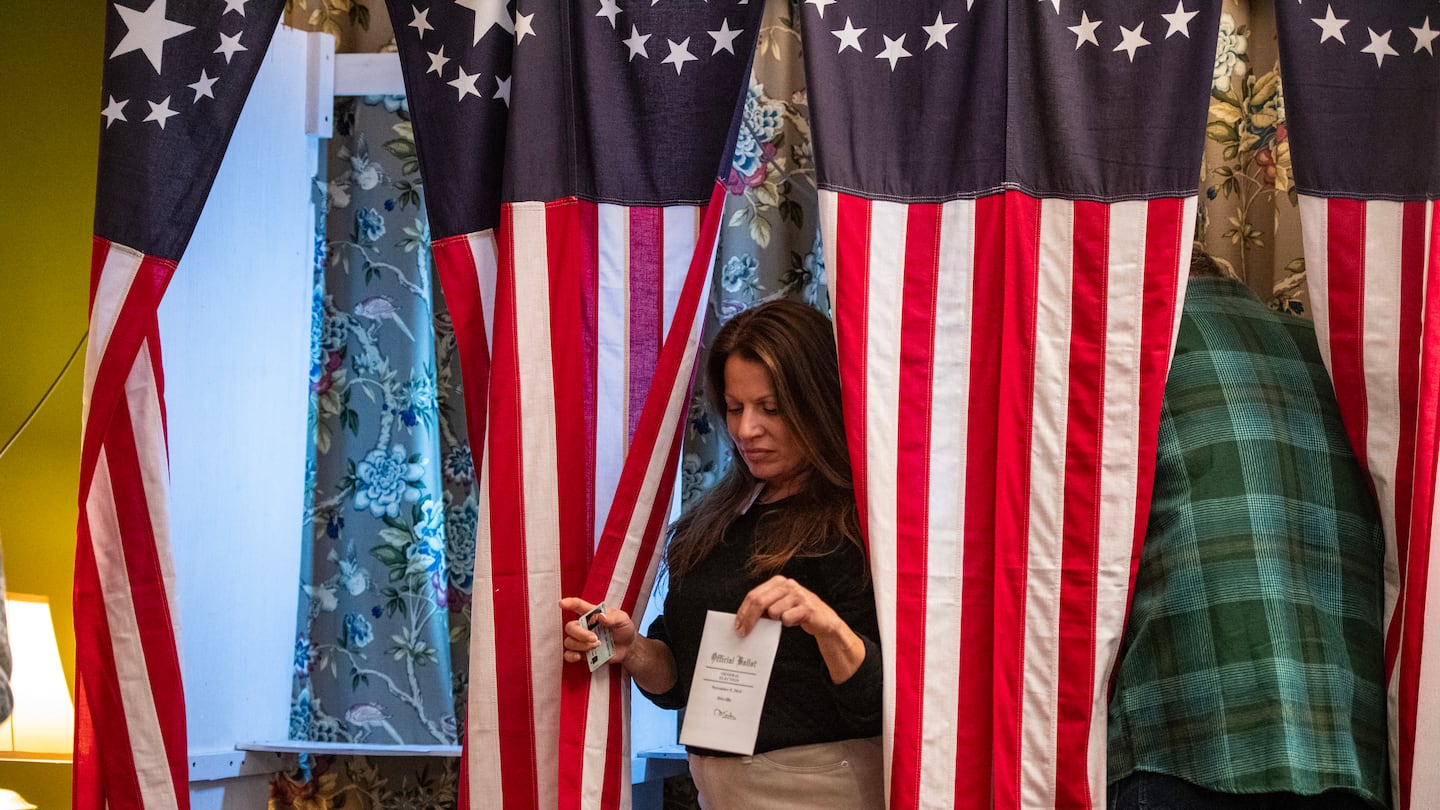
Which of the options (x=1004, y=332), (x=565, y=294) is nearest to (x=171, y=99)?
(x=565, y=294)

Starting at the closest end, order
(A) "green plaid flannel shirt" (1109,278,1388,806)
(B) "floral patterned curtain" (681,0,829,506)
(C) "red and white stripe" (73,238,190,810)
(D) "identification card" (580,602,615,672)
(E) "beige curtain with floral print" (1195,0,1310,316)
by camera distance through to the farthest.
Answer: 1. (A) "green plaid flannel shirt" (1109,278,1388,806)
2. (D) "identification card" (580,602,615,672)
3. (C) "red and white stripe" (73,238,190,810)
4. (E) "beige curtain with floral print" (1195,0,1310,316)
5. (B) "floral patterned curtain" (681,0,829,506)

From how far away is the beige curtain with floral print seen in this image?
2.55m

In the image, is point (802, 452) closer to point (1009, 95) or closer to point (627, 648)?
point (627, 648)

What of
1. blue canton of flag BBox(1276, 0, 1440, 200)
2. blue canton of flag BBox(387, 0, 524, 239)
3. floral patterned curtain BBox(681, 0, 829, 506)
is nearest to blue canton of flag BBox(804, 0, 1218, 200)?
blue canton of flag BBox(1276, 0, 1440, 200)

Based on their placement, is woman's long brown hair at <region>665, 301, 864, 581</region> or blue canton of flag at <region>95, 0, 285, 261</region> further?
blue canton of flag at <region>95, 0, 285, 261</region>

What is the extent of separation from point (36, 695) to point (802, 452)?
1.57 meters

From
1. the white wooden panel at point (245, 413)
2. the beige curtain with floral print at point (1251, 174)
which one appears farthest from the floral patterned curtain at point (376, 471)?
the beige curtain with floral print at point (1251, 174)

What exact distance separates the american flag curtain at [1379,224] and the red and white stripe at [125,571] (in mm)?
1951

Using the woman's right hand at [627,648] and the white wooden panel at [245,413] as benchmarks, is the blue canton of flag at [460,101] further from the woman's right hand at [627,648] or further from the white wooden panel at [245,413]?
the woman's right hand at [627,648]

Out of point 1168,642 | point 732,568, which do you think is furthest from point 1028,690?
point 732,568

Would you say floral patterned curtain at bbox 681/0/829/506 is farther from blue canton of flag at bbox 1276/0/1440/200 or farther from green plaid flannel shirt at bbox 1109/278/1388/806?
blue canton of flag at bbox 1276/0/1440/200

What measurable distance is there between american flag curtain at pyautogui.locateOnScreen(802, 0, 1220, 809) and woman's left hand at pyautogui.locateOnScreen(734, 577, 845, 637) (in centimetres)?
10

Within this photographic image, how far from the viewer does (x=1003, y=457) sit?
6.95 feet

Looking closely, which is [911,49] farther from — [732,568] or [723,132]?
[732,568]
